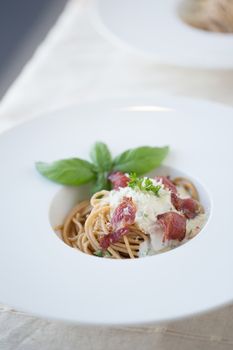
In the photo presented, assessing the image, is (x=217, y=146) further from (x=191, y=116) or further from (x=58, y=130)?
(x=58, y=130)

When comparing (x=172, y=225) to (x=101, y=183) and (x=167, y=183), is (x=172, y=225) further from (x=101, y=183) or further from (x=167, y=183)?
(x=101, y=183)

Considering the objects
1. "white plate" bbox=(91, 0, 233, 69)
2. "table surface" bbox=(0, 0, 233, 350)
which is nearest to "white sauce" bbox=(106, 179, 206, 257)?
"table surface" bbox=(0, 0, 233, 350)

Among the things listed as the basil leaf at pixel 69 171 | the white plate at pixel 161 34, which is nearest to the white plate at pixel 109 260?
the basil leaf at pixel 69 171

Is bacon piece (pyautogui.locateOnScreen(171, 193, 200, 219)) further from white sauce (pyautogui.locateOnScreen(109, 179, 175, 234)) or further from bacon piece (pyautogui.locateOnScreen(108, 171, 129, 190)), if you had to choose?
bacon piece (pyautogui.locateOnScreen(108, 171, 129, 190))

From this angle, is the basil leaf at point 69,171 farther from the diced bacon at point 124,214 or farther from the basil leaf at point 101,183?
the diced bacon at point 124,214

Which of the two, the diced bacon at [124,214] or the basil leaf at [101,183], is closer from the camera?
the diced bacon at [124,214]

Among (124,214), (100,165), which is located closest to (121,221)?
(124,214)
